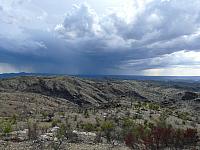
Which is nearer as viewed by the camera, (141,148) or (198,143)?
(141,148)

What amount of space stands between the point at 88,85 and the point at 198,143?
102811 mm

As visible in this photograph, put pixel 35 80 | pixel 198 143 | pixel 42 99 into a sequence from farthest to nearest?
pixel 35 80 < pixel 42 99 < pixel 198 143

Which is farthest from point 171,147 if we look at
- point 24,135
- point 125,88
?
point 125,88

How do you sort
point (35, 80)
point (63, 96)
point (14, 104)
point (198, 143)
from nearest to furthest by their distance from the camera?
1. point (198, 143)
2. point (14, 104)
3. point (63, 96)
4. point (35, 80)

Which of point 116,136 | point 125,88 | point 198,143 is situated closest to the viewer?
point 198,143

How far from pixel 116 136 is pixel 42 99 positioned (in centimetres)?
6240

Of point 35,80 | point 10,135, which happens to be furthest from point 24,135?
point 35,80

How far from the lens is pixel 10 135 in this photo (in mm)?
23344

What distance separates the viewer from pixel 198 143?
2223cm

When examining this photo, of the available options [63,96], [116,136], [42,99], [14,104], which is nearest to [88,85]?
[63,96]

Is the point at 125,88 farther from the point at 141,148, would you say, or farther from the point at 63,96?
the point at 141,148

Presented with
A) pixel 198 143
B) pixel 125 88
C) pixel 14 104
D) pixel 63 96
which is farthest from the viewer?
pixel 125 88

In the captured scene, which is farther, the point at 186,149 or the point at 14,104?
the point at 14,104

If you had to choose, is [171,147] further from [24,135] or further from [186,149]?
[24,135]
